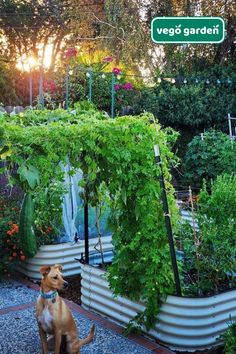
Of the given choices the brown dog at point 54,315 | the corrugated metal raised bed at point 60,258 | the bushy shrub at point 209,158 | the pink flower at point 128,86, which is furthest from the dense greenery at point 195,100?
the brown dog at point 54,315

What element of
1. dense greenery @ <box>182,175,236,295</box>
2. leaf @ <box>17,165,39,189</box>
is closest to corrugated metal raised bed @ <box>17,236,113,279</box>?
dense greenery @ <box>182,175,236,295</box>

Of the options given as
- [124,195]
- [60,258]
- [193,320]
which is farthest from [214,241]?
[60,258]

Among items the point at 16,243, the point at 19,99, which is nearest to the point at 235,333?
the point at 16,243

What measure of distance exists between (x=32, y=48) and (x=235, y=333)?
890 inches

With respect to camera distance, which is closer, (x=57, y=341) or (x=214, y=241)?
(x=57, y=341)

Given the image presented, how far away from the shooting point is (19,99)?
1852cm

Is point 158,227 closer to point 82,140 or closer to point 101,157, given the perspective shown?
point 101,157

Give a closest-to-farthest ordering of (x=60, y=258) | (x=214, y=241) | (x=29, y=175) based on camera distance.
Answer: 1. (x=29, y=175)
2. (x=214, y=241)
3. (x=60, y=258)

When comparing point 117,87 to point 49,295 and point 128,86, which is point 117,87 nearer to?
point 128,86

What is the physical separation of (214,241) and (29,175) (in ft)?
7.12

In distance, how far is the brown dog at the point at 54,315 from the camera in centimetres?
381

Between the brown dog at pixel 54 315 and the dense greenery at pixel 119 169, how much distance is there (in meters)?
0.79

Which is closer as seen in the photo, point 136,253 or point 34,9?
point 136,253

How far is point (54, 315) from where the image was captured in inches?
149
